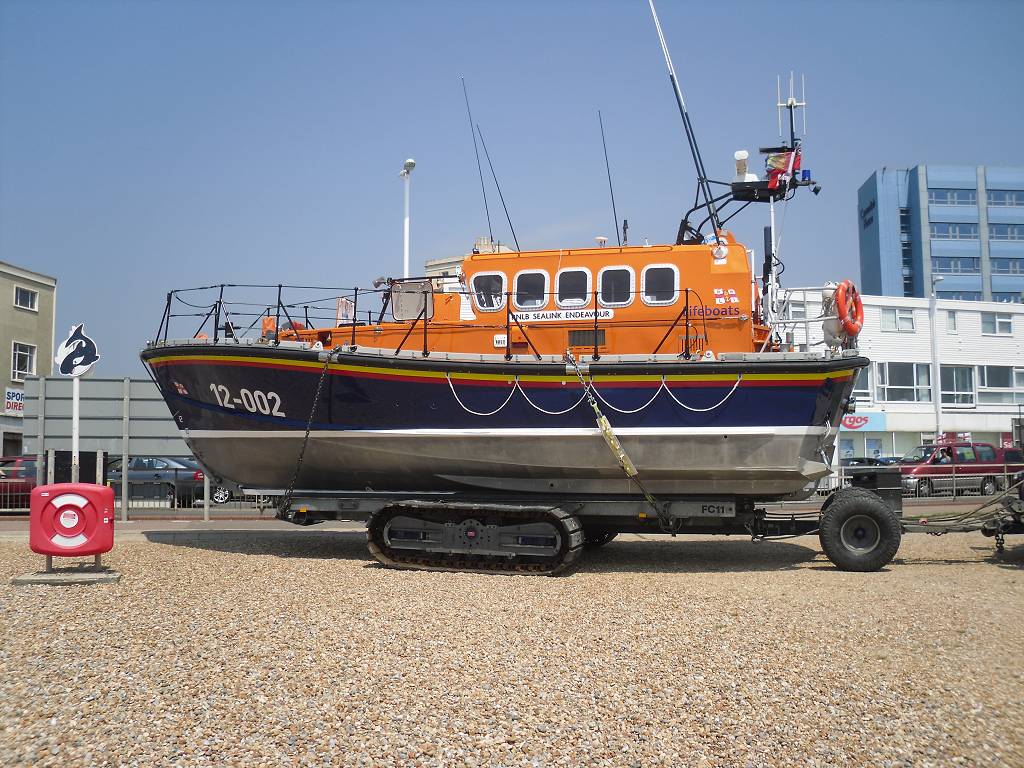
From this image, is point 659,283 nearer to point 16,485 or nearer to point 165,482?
point 165,482

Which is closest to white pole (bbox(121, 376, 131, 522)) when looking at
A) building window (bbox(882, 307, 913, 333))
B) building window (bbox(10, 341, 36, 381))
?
building window (bbox(10, 341, 36, 381))

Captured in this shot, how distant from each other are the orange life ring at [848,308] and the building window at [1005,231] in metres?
70.9

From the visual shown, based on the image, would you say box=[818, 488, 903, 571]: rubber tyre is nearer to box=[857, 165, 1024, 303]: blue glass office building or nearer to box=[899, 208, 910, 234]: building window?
box=[857, 165, 1024, 303]: blue glass office building

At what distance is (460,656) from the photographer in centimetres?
514

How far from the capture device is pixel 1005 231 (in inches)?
2724

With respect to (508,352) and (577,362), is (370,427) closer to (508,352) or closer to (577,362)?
(508,352)

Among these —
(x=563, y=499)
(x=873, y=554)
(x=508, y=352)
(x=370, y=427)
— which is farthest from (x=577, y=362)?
(x=873, y=554)

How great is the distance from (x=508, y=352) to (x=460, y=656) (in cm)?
456

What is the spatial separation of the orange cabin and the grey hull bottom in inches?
42.2

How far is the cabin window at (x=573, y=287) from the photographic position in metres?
9.66

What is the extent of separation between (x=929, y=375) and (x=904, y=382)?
3.96ft

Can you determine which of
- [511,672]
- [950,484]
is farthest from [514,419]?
[950,484]

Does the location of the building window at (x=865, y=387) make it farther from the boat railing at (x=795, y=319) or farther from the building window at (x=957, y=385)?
the boat railing at (x=795, y=319)

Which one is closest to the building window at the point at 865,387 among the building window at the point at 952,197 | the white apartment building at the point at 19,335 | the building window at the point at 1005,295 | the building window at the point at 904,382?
the building window at the point at 904,382
